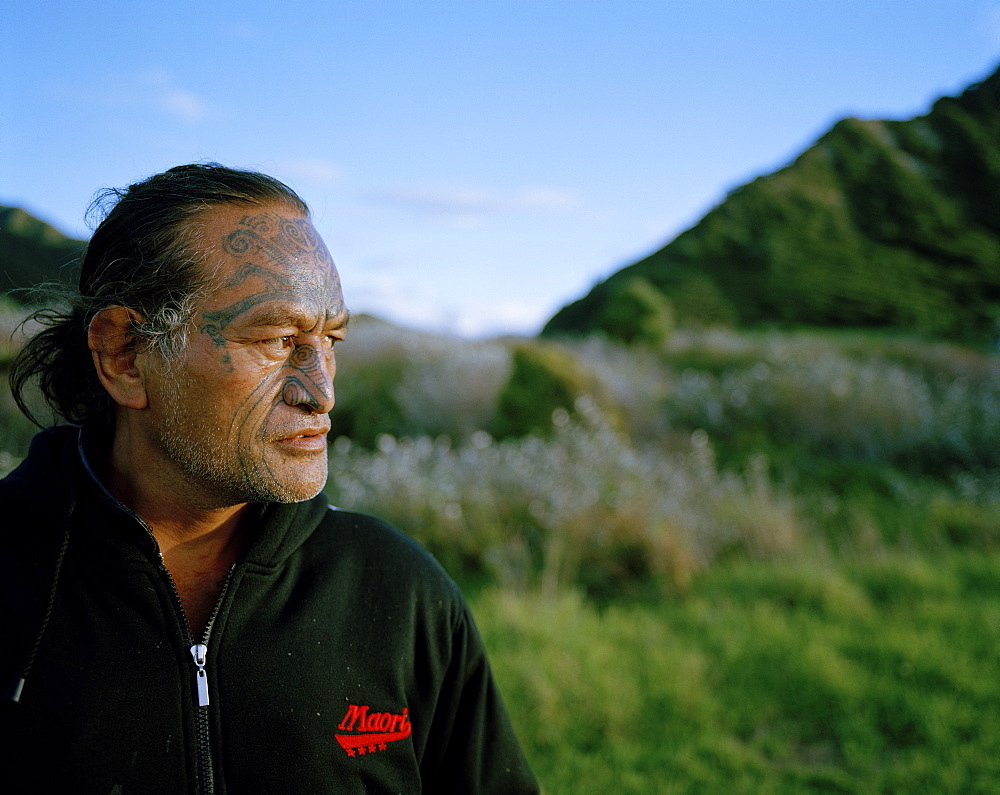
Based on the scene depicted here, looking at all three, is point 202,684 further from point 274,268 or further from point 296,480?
point 274,268

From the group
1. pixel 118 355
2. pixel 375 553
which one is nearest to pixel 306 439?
pixel 375 553

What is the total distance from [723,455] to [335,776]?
27.2 ft

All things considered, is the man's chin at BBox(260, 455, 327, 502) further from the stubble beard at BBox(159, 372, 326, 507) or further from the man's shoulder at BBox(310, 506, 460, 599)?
the man's shoulder at BBox(310, 506, 460, 599)

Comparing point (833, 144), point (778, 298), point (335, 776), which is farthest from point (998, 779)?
point (833, 144)

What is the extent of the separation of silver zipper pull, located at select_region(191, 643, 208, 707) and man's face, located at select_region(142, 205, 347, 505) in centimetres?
34

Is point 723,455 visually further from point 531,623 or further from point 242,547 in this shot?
point 242,547

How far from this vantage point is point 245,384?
1710mm

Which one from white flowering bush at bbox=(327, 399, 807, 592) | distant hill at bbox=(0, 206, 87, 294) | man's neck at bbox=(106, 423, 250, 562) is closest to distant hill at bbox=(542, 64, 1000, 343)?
white flowering bush at bbox=(327, 399, 807, 592)

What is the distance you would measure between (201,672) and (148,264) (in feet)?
3.02

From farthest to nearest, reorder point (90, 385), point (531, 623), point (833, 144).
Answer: point (833, 144), point (531, 623), point (90, 385)

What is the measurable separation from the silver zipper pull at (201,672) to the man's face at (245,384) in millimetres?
343

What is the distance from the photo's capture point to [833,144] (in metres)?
31.7

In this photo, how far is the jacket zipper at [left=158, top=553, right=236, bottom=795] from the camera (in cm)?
148

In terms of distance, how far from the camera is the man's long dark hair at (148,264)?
5.63 feet
